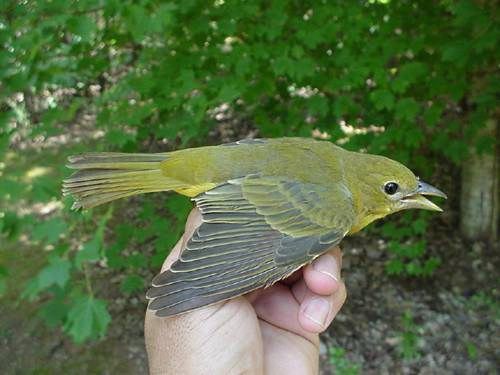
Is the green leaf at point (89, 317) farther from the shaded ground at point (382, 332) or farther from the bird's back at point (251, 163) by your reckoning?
the shaded ground at point (382, 332)

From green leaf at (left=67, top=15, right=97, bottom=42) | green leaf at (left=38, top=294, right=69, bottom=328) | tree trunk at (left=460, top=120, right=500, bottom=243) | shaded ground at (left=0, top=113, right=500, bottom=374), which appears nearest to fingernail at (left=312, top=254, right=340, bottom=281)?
green leaf at (left=38, top=294, right=69, bottom=328)

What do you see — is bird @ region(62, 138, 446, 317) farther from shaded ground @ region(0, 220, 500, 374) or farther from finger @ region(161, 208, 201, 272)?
shaded ground @ region(0, 220, 500, 374)

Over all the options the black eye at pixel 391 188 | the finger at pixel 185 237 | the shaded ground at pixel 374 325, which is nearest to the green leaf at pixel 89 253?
the finger at pixel 185 237

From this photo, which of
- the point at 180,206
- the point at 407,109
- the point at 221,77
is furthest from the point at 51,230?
the point at 407,109

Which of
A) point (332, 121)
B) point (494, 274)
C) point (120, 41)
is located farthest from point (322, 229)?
point (494, 274)

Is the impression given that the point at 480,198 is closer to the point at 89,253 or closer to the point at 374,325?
the point at 374,325

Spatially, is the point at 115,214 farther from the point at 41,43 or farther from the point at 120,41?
the point at 41,43
